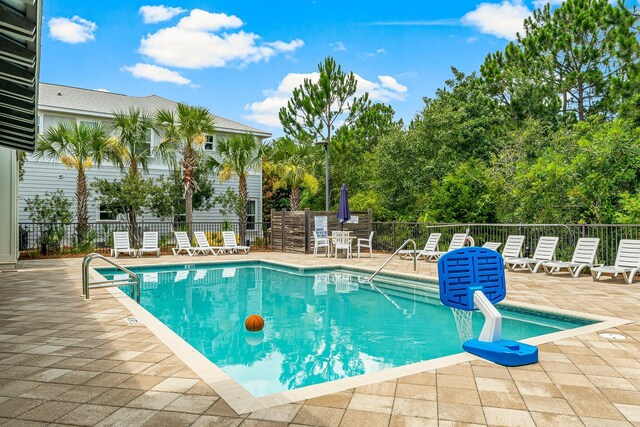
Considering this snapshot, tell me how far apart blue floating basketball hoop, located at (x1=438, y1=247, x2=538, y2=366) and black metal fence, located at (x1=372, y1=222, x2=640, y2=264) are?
655 cm

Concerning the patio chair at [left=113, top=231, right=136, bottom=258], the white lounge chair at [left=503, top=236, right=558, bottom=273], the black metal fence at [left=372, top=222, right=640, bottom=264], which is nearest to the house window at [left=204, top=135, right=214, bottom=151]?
the patio chair at [left=113, top=231, right=136, bottom=258]

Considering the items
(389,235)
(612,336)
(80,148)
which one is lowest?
(612,336)

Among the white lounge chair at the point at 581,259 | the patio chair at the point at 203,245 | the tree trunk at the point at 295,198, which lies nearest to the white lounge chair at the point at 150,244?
the patio chair at the point at 203,245

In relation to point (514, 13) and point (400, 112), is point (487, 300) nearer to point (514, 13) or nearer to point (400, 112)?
point (514, 13)

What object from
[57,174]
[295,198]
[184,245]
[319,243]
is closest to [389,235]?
[319,243]

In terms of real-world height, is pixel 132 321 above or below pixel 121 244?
below

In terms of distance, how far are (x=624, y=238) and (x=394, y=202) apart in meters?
9.68

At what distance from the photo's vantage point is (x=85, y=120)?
18.8 meters

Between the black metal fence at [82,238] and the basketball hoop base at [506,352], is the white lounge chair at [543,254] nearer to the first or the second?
the basketball hoop base at [506,352]

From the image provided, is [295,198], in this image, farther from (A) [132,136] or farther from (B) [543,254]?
(B) [543,254]

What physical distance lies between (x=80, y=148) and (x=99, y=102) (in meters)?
5.78

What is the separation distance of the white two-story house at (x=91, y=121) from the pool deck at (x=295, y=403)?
13886mm

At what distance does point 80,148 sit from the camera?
1539cm

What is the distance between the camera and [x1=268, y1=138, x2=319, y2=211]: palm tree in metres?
19.7
